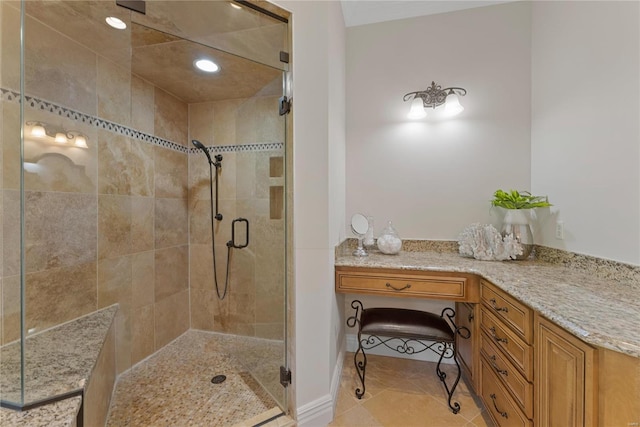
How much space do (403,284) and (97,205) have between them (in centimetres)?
215

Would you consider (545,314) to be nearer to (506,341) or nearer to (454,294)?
(506,341)

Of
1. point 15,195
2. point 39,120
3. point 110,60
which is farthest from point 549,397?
point 110,60

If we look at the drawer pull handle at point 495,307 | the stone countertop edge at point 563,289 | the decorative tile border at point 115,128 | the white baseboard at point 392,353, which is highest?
the decorative tile border at point 115,128

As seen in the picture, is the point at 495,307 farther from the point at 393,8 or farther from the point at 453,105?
the point at 393,8

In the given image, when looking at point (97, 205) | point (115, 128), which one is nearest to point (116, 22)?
point (115, 128)

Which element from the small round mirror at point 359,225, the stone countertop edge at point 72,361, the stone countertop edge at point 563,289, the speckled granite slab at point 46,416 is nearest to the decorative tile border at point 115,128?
the small round mirror at point 359,225

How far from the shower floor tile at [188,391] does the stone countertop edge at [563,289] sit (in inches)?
41.4

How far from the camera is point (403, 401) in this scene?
5.22 ft

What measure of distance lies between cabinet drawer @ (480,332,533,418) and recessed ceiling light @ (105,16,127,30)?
268 centimetres

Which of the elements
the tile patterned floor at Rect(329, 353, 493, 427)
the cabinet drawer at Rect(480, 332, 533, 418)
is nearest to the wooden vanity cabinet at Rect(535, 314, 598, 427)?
the cabinet drawer at Rect(480, 332, 533, 418)

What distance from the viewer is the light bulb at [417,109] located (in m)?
2.04

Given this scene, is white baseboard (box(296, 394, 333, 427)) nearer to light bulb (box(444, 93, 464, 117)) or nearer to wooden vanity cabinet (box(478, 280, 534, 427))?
wooden vanity cabinet (box(478, 280, 534, 427))

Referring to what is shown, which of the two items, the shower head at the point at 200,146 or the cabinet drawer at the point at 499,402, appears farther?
the shower head at the point at 200,146

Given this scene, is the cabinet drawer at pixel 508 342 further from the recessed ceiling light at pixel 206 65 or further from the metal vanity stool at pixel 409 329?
the recessed ceiling light at pixel 206 65
